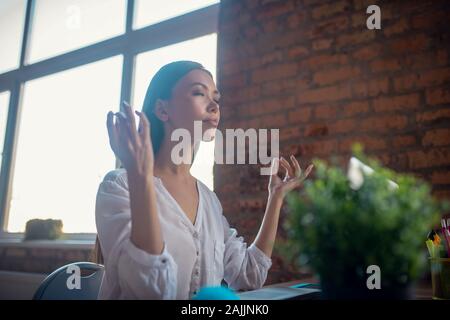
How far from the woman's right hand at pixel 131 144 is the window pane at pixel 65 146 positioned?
2.06 metres

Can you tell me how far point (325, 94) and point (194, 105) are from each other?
3.20ft

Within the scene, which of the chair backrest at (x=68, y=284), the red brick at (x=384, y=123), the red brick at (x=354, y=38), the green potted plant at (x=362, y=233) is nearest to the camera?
the green potted plant at (x=362, y=233)

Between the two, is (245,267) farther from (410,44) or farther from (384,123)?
(410,44)

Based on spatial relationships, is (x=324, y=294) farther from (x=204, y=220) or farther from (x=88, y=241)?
(x=88, y=241)

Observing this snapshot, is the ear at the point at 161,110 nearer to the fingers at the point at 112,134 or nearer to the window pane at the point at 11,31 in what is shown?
the fingers at the point at 112,134

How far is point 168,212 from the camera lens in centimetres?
87

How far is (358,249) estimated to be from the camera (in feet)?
1.40

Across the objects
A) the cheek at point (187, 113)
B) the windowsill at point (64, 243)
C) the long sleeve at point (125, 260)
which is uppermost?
the cheek at point (187, 113)

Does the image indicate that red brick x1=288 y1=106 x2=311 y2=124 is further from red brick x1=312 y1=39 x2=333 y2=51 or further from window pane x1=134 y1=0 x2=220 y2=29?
window pane x1=134 y1=0 x2=220 y2=29

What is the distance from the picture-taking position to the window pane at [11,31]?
3.47 metres

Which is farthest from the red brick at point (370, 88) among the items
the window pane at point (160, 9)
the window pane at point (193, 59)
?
the window pane at point (160, 9)

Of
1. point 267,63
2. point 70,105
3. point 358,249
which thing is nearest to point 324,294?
point 358,249

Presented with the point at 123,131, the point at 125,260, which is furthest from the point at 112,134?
the point at 125,260

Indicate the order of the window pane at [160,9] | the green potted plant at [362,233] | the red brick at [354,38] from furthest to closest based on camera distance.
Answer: the window pane at [160,9] < the red brick at [354,38] < the green potted plant at [362,233]
